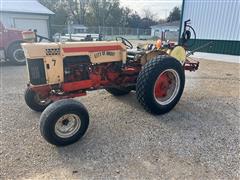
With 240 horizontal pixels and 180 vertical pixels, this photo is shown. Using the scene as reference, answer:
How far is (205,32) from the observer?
12.3m

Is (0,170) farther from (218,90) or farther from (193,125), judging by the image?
(218,90)

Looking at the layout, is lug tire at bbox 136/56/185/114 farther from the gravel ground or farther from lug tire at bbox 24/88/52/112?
lug tire at bbox 24/88/52/112

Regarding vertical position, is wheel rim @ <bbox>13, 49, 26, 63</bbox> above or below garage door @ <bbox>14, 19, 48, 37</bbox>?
below

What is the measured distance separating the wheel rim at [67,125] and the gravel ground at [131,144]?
192 millimetres

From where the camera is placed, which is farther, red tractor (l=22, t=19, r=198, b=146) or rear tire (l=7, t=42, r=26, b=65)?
rear tire (l=7, t=42, r=26, b=65)

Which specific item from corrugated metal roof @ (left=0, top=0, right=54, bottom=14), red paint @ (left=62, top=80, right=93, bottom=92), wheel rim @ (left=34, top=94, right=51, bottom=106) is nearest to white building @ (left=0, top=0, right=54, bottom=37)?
corrugated metal roof @ (left=0, top=0, right=54, bottom=14)

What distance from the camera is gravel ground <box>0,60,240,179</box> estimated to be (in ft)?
8.80

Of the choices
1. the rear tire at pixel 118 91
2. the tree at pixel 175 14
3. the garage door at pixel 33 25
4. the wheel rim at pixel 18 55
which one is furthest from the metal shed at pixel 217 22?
the tree at pixel 175 14

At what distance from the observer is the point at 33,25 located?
627 inches

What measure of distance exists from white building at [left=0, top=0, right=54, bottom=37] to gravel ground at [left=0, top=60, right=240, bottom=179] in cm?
1205

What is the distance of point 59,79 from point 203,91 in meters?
3.86

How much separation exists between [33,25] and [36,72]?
555 inches

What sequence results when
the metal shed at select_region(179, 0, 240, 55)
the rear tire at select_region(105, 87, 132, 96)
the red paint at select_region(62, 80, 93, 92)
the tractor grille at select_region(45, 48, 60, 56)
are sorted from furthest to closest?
1. the metal shed at select_region(179, 0, 240, 55)
2. the rear tire at select_region(105, 87, 132, 96)
3. the red paint at select_region(62, 80, 93, 92)
4. the tractor grille at select_region(45, 48, 60, 56)

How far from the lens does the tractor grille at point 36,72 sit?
3.34 m
